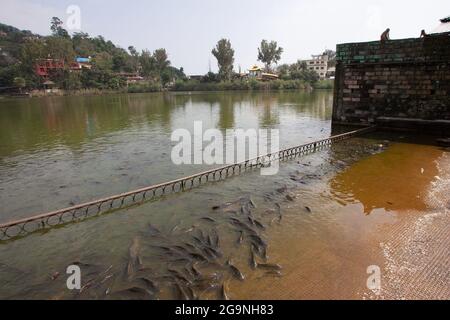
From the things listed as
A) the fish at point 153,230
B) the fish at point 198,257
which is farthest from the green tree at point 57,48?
the fish at point 198,257

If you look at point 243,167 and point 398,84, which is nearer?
point 243,167

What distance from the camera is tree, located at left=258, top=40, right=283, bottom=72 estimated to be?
102312 millimetres

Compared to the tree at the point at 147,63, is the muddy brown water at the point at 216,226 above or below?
below

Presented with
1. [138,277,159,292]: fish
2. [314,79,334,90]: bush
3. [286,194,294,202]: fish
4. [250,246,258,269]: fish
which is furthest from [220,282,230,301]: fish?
[314,79,334,90]: bush

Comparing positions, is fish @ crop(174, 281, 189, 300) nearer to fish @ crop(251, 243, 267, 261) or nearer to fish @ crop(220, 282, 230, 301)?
fish @ crop(220, 282, 230, 301)

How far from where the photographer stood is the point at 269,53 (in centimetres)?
10331

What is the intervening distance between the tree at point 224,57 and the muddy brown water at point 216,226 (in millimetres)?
→ 88896

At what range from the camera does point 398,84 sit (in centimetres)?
1869

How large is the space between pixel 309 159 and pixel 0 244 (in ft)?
37.5

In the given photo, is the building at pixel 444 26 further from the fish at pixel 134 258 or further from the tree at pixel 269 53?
the tree at pixel 269 53

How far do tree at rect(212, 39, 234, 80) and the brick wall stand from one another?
8072 centimetres

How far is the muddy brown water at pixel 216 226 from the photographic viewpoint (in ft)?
17.1
